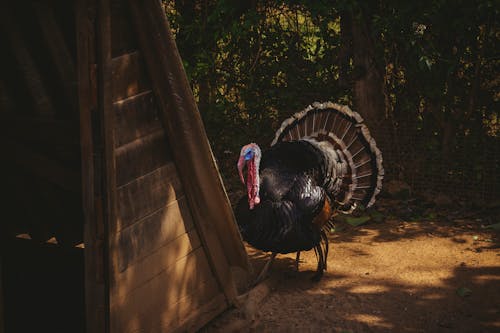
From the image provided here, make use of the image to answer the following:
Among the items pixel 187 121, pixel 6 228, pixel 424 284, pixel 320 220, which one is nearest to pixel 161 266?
pixel 187 121

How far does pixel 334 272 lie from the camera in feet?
17.0

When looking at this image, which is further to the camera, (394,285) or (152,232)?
(394,285)

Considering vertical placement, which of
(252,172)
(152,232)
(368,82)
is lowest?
(152,232)

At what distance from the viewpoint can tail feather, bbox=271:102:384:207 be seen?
5.83 m

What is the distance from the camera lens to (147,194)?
3.35m

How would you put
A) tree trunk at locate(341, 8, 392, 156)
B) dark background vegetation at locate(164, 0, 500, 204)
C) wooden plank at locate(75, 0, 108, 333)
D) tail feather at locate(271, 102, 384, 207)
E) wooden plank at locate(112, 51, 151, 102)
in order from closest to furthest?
wooden plank at locate(75, 0, 108, 333) < wooden plank at locate(112, 51, 151, 102) < tail feather at locate(271, 102, 384, 207) < dark background vegetation at locate(164, 0, 500, 204) < tree trunk at locate(341, 8, 392, 156)

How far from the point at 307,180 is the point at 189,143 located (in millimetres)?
1897

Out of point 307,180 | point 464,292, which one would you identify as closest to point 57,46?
point 307,180

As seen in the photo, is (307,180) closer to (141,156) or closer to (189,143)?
(189,143)

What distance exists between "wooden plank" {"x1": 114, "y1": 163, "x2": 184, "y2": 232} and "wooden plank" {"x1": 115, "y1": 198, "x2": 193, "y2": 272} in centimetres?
4

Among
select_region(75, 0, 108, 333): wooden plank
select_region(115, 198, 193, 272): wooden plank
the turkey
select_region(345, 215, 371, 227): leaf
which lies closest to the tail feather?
the turkey

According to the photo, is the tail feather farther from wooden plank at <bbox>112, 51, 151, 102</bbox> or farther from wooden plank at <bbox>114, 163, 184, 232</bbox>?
wooden plank at <bbox>112, 51, 151, 102</bbox>

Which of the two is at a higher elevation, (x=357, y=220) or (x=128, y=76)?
(x=128, y=76)

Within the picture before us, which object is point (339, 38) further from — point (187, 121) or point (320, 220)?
point (187, 121)
